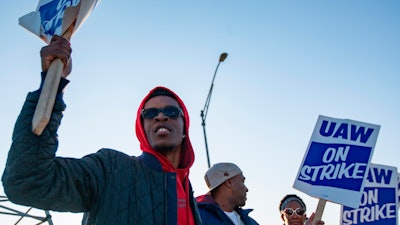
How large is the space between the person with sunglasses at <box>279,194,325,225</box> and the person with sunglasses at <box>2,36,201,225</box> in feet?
10.4

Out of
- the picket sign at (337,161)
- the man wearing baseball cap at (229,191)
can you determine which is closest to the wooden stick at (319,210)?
the picket sign at (337,161)

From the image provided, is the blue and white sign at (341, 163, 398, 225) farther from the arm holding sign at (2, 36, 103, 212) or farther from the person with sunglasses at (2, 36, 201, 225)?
the arm holding sign at (2, 36, 103, 212)

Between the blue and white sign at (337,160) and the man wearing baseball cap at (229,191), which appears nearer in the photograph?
the man wearing baseball cap at (229,191)

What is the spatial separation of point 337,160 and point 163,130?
121 inches

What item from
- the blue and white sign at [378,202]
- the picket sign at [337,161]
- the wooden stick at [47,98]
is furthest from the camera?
the blue and white sign at [378,202]

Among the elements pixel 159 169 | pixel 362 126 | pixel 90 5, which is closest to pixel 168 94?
pixel 159 169

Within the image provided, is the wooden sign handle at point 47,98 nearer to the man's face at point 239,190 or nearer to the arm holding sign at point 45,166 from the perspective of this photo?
the arm holding sign at point 45,166

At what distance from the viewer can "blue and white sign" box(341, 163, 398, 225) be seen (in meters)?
5.96

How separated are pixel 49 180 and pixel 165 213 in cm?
57

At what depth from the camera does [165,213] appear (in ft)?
7.08

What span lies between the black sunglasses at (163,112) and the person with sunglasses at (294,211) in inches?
129

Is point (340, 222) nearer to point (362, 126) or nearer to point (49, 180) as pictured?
point (362, 126)

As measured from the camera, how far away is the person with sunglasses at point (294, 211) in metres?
5.53

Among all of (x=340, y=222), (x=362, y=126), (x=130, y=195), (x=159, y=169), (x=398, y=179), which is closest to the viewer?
(x=130, y=195)
